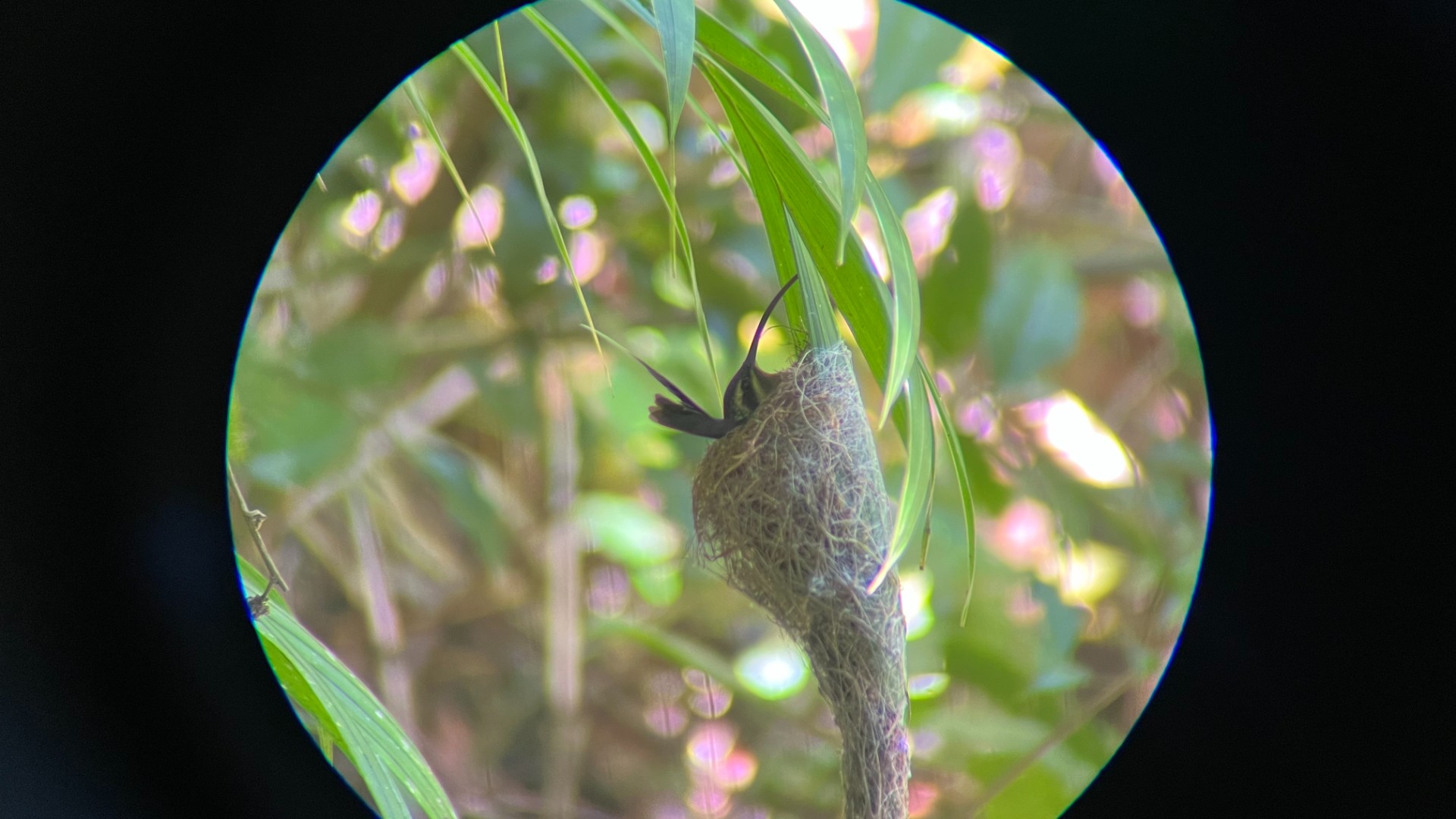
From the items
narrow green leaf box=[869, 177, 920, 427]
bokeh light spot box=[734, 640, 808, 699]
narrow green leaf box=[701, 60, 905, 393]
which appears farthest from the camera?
bokeh light spot box=[734, 640, 808, 699]

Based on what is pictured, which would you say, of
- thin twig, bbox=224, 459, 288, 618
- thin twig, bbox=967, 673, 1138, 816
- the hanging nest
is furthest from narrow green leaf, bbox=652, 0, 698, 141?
thin twig, bbox=967, 673, 1138, 816

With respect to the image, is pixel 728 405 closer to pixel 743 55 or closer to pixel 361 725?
pixel 743 55

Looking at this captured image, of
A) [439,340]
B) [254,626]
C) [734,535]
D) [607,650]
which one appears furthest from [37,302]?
[607,650]

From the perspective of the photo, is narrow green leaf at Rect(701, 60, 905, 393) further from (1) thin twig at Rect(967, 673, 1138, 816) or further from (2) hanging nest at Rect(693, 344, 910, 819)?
(1) thin twig at Rect(967, 673, 1138, 816)

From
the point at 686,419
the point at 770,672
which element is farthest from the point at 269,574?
the point at 770,672

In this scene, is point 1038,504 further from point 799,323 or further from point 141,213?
point 141,213

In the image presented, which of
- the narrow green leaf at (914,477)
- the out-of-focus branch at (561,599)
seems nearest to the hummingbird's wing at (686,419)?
the narrow green leaf at (914,477)
